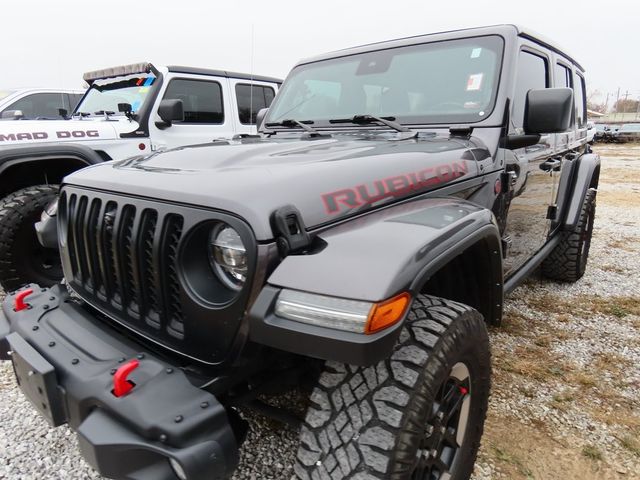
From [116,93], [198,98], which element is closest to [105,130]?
[116,93]

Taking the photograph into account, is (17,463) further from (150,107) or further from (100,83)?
(100,83)

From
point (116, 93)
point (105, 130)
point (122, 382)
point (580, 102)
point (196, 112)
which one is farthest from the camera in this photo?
point (196, 112)

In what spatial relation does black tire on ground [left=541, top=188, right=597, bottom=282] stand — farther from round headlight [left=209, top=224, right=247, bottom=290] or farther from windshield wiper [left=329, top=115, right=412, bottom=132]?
round headlight [left=209, top=224, right=247, bottom=290]

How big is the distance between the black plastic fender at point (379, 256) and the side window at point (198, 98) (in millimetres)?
4585

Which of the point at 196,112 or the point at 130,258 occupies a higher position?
the point at 196,112

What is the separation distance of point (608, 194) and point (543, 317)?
8.91m

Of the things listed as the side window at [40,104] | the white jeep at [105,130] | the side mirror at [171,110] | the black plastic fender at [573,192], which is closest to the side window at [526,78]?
the black plastic fender at [573,192]

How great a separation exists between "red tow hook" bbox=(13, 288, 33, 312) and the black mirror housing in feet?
8.07

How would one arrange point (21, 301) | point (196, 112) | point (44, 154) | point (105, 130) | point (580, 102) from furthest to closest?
point (196, 112) < point (105, 130) < point (580, 102) < point (44, 154) < point (21, 301)

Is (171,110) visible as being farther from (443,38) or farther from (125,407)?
(125,407)

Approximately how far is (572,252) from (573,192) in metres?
0.63

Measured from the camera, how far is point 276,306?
127 cm

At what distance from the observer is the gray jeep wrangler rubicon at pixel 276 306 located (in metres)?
1.26

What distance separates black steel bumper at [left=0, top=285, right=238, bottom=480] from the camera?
4.03ft
